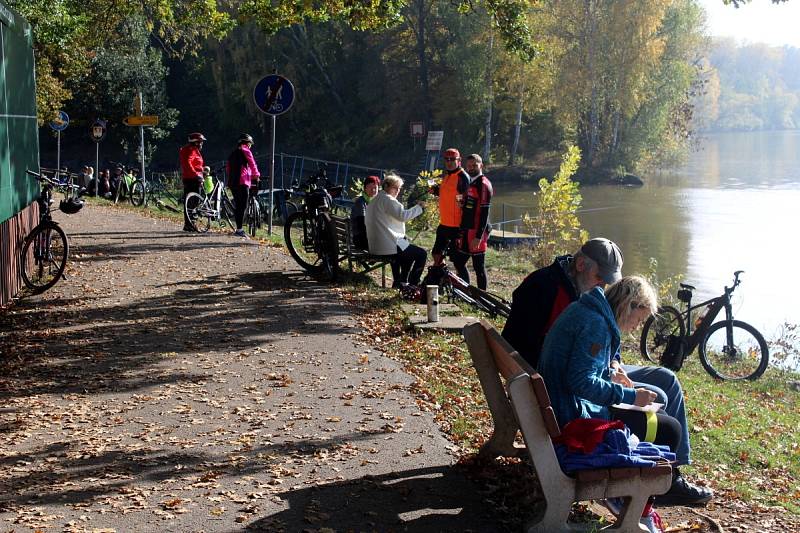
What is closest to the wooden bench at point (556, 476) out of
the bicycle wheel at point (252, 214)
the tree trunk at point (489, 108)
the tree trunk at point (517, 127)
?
the bicycle wheel at point (252, 214)

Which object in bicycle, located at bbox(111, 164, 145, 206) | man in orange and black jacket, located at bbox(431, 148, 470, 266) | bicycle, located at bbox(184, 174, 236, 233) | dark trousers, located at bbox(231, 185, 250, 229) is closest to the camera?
man in orange and black jacket, located at bbox(431, 148, 470, 266)

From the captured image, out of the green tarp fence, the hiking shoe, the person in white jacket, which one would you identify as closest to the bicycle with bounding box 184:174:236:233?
the green tarp fence

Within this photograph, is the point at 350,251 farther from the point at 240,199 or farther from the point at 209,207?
the point at 209,207

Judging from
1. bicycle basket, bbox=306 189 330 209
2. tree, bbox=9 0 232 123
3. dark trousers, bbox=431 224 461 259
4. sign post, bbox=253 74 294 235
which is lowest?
dark trousers, bbox=431 224 461 259

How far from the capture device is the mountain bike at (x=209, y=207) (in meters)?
17.3

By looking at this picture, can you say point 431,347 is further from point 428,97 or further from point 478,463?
point 428,97

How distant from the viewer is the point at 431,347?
29.3 feet

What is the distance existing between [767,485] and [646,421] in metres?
2.01

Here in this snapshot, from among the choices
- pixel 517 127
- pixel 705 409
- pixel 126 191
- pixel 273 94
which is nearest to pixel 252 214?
pixel 273 94

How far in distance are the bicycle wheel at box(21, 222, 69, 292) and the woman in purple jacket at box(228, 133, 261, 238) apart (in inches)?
189

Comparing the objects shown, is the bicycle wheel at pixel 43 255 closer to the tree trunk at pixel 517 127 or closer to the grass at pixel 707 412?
the grass at pixel 707 412

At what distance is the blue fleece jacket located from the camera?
464 centimetres

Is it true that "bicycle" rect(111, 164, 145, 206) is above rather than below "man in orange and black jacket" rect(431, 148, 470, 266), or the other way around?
below

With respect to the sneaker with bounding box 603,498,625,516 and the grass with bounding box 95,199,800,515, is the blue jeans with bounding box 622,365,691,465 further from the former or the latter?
the grass with bounding box 95,199,800,515
